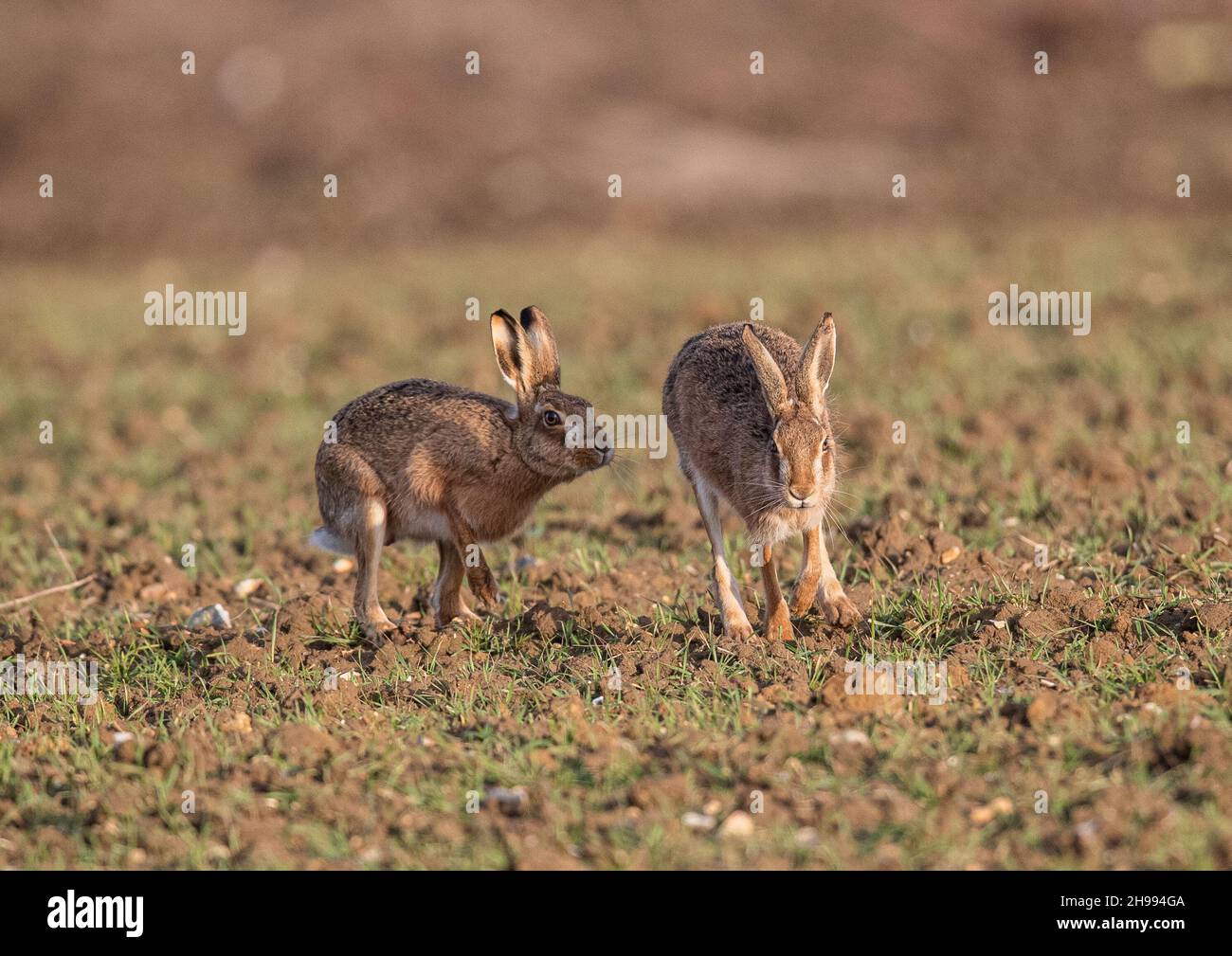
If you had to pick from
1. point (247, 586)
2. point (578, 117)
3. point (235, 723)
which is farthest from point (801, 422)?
point (578, 117)

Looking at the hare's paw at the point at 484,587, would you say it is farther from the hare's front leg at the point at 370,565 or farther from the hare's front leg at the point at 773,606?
the hare's front leg at the point at 773,606

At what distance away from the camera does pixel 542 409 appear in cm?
659

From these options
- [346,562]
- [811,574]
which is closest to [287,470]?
[346,562]

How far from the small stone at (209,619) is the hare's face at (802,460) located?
2.73 metres

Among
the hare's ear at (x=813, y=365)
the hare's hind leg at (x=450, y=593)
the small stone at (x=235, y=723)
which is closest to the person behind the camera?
the small stone at (x=235, y=723)

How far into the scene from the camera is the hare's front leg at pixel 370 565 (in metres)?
6.54

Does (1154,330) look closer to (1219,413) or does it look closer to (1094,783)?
(1219,413)

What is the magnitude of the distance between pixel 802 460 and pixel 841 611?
744 millimetres

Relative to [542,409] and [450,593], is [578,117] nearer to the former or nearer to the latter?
[542,409]

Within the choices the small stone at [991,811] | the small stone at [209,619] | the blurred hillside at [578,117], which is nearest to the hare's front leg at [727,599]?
the small stone at [991,811]

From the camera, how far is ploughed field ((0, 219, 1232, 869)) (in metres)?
4.65

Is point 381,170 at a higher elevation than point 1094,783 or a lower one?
higher
